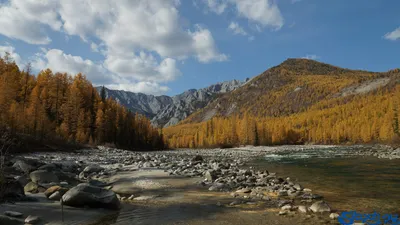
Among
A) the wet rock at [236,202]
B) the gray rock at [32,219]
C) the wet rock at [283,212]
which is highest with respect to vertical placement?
the gray rock at [32,219]

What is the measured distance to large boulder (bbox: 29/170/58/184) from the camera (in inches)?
610

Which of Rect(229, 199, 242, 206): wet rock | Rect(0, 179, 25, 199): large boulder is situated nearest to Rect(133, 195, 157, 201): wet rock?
Rect(229, 199, 242, 206): wet rock

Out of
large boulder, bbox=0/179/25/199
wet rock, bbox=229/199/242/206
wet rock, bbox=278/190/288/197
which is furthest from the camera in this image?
wet rock, bbox=278/190/288/197

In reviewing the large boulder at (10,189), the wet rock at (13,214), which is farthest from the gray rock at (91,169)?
the wet rock at (13,214)

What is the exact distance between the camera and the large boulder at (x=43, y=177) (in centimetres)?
1549

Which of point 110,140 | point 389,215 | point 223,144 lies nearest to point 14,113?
point 110,140

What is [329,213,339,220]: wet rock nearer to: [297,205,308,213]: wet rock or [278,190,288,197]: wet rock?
[297,205,308,213]: wet rock

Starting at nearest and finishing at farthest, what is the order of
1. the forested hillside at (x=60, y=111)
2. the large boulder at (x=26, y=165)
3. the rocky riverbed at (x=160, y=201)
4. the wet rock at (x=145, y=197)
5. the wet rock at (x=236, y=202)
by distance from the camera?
the rocky riverbed at (x=160, y=201)
the wet rock at (x=236, y=202)
the wet rock at (x=145, y=197)
the large boulder at (x=26, y=165)
the forested hillside at (x=60, y=111)

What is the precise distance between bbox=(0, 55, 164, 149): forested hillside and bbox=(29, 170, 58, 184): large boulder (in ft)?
124

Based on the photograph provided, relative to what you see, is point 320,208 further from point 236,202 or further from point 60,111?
point 60,111

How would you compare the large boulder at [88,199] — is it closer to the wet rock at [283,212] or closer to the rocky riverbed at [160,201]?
the rocky riverbed at [160,201]

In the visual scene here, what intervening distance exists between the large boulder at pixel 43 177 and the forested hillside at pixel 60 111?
37.9 m

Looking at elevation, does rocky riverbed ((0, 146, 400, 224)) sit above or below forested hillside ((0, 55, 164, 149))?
below

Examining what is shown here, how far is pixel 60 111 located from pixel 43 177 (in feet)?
214
